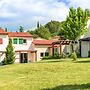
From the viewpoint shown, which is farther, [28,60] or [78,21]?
[28,60]

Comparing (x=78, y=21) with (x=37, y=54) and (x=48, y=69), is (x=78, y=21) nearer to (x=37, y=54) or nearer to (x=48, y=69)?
(x=37, y=54)

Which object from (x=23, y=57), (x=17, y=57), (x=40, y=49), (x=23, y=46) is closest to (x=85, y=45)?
(x=40, y=49)

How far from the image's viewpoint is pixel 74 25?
6147 cm

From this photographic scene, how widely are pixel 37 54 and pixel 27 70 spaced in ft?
105

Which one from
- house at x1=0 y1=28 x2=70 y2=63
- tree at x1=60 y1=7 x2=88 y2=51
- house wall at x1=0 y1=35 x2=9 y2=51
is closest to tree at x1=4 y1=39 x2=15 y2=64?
house at x1=0 y1=28 x2=70 y2=63

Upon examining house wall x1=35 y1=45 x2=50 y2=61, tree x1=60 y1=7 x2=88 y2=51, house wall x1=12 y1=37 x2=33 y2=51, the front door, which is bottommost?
the front door

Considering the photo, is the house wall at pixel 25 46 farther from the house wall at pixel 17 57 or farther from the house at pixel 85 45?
the house at pixel 85 45

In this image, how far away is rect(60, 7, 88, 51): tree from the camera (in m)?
61.1

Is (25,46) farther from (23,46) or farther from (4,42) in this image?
(4,42)

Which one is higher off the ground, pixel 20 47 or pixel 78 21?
pixel 78 21

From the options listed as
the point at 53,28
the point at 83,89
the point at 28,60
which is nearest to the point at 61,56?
the point at 28,60

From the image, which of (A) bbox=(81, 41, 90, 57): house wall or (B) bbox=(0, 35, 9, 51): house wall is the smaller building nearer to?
(A) bbox=(81, 41, 90, 57): house wall

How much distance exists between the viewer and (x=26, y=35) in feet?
214

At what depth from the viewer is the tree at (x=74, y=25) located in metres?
61.1
